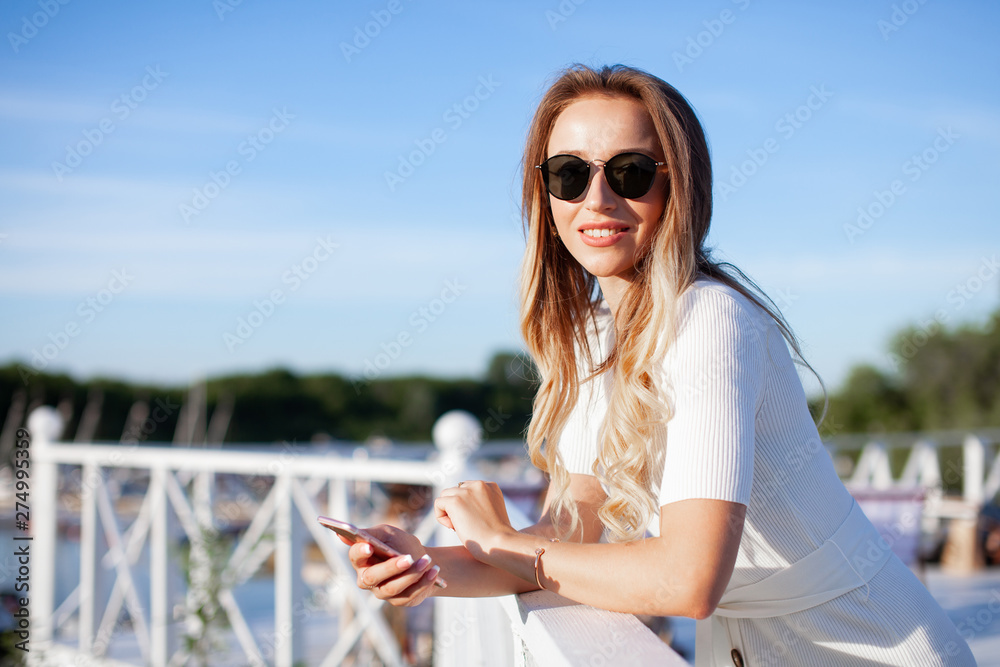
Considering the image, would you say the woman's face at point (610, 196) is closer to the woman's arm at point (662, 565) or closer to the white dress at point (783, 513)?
the white dress at point (783, 513)

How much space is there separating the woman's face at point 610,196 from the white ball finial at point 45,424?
5474 mm

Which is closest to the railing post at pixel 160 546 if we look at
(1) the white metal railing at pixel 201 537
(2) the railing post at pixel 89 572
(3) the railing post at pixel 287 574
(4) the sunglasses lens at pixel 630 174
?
(1) the white metal railing at pixel 201 537

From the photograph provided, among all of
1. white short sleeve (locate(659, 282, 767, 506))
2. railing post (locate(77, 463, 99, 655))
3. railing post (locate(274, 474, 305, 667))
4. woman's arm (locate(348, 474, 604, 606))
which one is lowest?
railing post (locate(77, 463, 99, 655))

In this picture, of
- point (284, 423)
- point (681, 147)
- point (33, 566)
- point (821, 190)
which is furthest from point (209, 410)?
point (681, 147)

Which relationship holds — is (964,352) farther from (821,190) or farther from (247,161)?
(247,161)

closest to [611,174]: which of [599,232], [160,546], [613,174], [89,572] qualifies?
[613,174]

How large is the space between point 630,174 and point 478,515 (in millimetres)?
690

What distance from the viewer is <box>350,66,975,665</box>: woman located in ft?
3.52

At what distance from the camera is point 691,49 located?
3939 millimetres

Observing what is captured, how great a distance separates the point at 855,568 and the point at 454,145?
473 cm

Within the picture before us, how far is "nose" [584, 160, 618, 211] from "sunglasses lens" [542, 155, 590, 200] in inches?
1.0

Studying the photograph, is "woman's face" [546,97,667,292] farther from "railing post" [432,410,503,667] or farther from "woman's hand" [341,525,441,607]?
"railing post" [432,410,503,667]

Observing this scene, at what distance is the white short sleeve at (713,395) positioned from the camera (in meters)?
1.05

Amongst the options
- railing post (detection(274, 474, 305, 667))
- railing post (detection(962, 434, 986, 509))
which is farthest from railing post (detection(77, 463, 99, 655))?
railing post (detection(962, 434, 986, 509))
